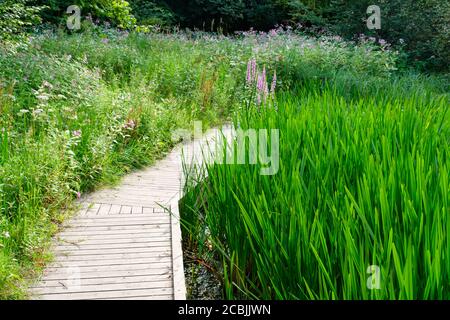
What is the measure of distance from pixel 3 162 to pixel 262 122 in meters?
2.12

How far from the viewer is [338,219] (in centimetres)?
239

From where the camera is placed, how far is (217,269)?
140 inches

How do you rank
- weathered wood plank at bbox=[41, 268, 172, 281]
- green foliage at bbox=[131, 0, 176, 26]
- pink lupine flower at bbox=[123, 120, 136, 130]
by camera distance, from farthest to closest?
green foliage at bbox=[131, 0, 176, 26]
pink lupine flower at bbox=[123, 120, 136, 130]
weathered wood plank at bbox=[41, 268, 172, 281]

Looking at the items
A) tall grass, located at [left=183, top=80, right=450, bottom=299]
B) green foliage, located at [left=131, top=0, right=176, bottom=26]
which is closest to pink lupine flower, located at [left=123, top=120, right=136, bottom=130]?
tall grass, located at [left=183, top=80, right=450, bottom=299]

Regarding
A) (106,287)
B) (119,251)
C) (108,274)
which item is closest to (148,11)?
(119,251)

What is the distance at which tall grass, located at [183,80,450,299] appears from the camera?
2.08 m

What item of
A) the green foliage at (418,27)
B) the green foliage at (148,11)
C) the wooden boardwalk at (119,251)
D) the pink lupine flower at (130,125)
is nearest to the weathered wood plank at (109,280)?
the wooden boardwalk at (119,251)

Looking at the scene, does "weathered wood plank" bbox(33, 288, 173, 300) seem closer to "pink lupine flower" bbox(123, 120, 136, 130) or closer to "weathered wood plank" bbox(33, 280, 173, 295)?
"weathered wood plank" bbox(33, 280, 173, 295)

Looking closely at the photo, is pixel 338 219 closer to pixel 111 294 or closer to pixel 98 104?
pixel 111 294

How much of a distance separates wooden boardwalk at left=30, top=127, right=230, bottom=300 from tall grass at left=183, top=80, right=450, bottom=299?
30cm

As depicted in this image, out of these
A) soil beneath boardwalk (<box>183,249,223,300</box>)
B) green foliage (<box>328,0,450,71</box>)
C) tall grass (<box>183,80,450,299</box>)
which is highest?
green foliage (<box>328,0,450,71</box>)

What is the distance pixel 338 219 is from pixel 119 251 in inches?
68.5

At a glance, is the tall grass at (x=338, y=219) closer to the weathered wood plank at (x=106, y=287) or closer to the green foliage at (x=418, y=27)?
the weathered wood plank at (x=106, y=287)
